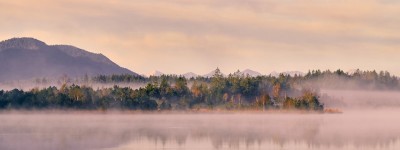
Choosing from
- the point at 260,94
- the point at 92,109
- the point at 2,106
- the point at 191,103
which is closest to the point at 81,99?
the point at 92,109

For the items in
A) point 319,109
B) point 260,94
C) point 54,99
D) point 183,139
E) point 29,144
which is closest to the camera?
point 29,144

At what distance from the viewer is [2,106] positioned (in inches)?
6737

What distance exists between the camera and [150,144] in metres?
54.8

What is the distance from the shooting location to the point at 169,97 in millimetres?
187000

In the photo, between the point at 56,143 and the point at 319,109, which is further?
the point at 319,109

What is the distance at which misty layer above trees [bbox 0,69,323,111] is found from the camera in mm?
170375

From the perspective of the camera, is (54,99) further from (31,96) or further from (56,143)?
(56,143)

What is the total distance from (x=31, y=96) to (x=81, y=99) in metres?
12.6

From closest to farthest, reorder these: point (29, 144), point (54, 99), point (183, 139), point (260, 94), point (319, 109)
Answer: point (29, 144) < point (183, 139) < point (54, 99) < point (319, 109) < point (260, 94)

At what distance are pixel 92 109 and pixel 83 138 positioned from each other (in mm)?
113056

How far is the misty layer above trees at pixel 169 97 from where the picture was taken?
170 m

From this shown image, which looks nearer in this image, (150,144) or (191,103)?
(150,144)

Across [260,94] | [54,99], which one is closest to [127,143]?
[54,99]

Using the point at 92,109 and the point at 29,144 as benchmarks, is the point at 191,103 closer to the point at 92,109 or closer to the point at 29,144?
the point at 92,109
